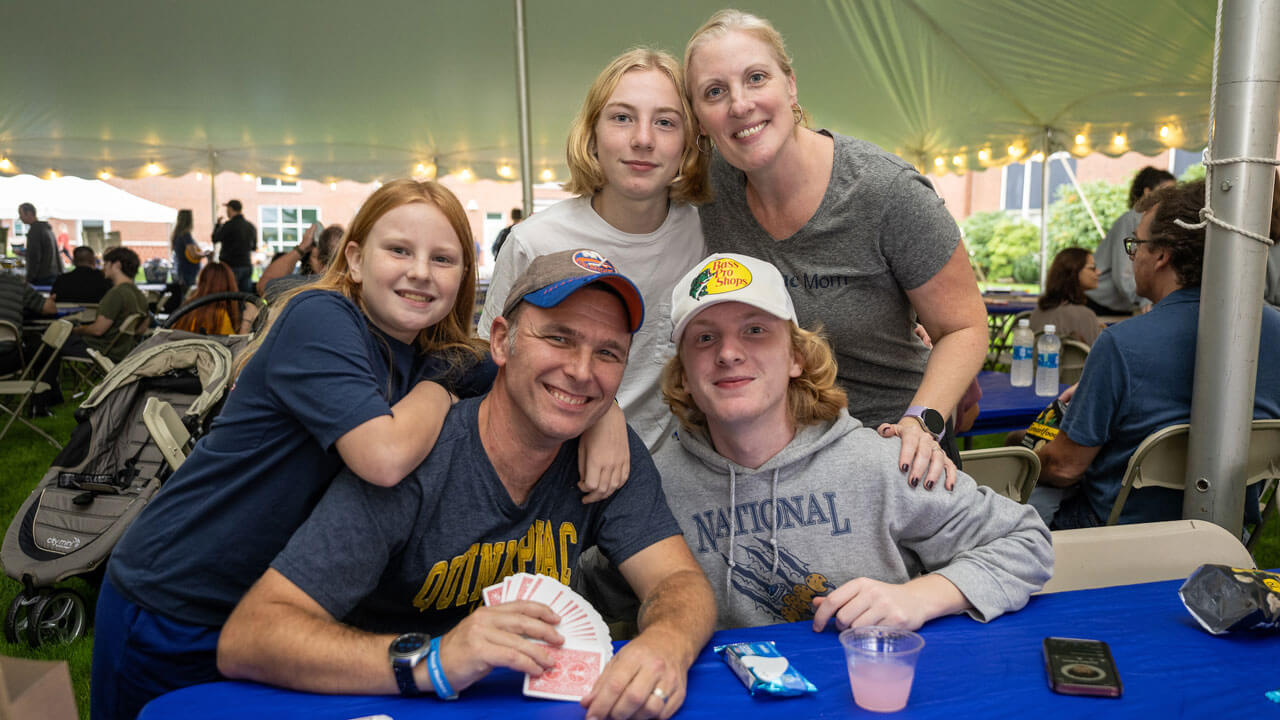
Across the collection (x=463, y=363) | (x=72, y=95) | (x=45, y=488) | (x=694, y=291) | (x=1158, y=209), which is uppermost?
(x=72, y=95)

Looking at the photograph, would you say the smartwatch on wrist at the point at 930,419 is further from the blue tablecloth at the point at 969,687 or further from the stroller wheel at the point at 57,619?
the stroller wheel at the point at 57,619

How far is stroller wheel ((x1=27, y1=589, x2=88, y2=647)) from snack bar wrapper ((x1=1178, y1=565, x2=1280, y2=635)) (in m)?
3.67

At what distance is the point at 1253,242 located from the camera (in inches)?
92.5

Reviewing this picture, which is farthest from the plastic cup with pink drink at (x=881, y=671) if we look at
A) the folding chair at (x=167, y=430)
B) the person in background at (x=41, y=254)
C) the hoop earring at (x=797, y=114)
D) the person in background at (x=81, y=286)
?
the person in background at (x=41, y=254)

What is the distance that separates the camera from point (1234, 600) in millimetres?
1532

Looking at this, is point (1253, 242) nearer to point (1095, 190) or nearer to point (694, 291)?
point (694, 291)

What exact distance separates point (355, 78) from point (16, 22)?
125 inches

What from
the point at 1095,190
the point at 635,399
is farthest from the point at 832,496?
the point at 1095,190

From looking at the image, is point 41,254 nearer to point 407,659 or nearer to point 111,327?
point 111,327

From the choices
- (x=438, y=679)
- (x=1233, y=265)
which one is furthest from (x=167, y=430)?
(x=1233, y=265)

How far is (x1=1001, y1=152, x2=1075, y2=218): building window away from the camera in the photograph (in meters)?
32.0

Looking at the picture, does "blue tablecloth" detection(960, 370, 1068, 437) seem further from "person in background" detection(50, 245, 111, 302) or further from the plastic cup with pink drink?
"person in background" detection(50, 245, 111, 302)

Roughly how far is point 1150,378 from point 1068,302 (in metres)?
3.18

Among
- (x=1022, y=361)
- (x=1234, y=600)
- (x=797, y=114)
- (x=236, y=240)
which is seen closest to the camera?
(x=1234, y=600)
